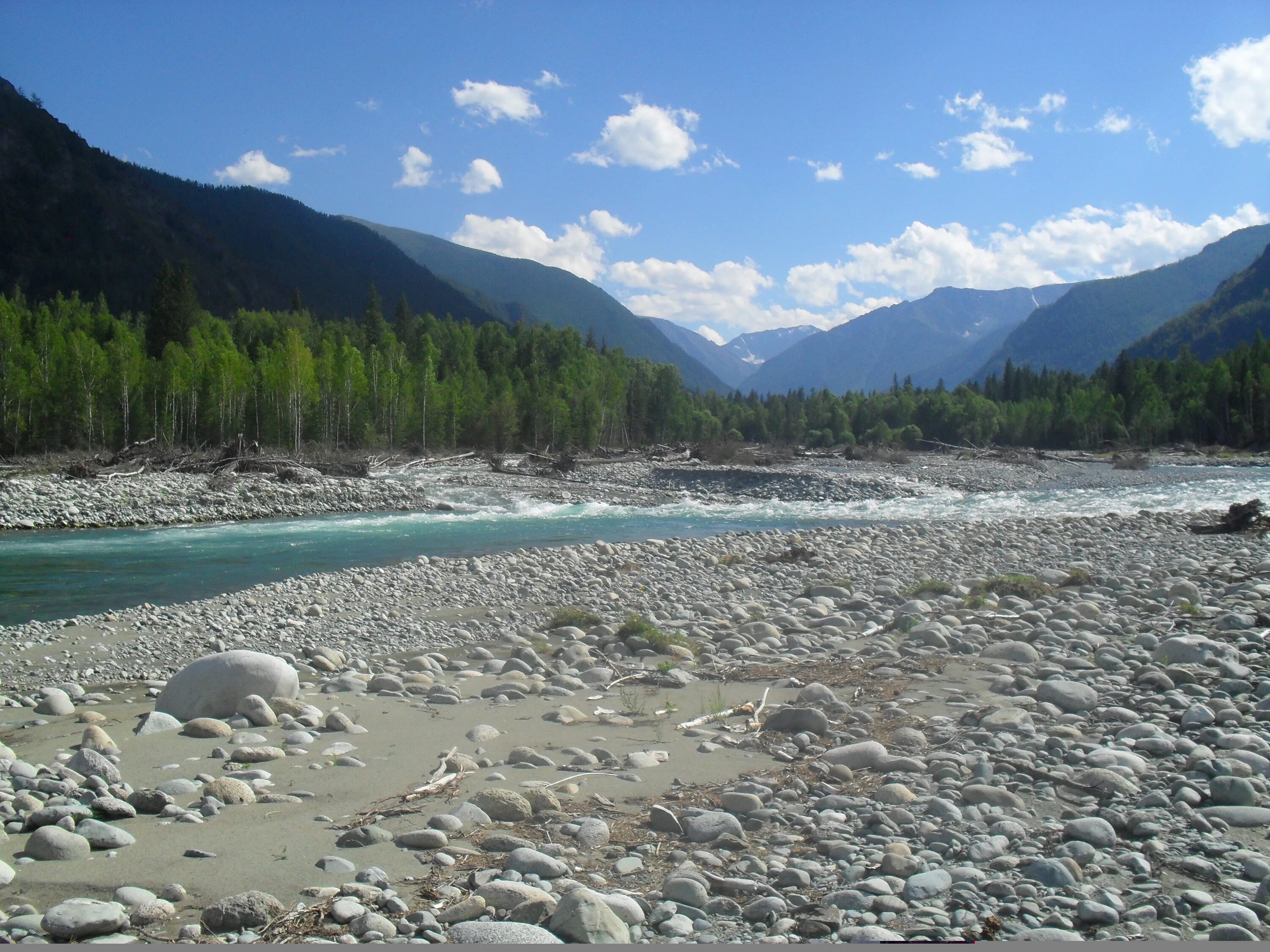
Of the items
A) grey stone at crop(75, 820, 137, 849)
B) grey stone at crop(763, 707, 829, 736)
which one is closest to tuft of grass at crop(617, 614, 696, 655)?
grey stone at crop(763, 707, 829, 736)

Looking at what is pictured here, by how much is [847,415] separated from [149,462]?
327 ft

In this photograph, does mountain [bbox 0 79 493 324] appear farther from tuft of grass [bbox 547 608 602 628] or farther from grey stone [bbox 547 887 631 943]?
grey stone [bbox 547 887 631 943]

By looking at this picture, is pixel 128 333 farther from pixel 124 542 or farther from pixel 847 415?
pixel 847 415

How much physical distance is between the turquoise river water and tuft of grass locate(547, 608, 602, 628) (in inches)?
241

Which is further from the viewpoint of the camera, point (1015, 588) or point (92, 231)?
point (92, 231)

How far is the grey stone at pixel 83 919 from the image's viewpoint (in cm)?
265

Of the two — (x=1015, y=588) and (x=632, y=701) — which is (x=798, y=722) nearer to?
(x=632, y=701)

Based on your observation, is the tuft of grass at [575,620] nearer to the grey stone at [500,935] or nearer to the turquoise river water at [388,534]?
the turquoise river water at [388,534]

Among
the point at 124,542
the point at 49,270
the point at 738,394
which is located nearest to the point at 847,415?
the point at 738,394

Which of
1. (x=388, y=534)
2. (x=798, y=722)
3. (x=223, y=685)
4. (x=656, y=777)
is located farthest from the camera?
(x=388, y=534)

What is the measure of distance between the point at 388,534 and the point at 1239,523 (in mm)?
21479

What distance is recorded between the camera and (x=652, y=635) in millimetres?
8180

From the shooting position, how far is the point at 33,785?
4086 millimetres

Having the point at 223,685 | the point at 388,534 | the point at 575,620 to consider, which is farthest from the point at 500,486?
the point at 223,685
